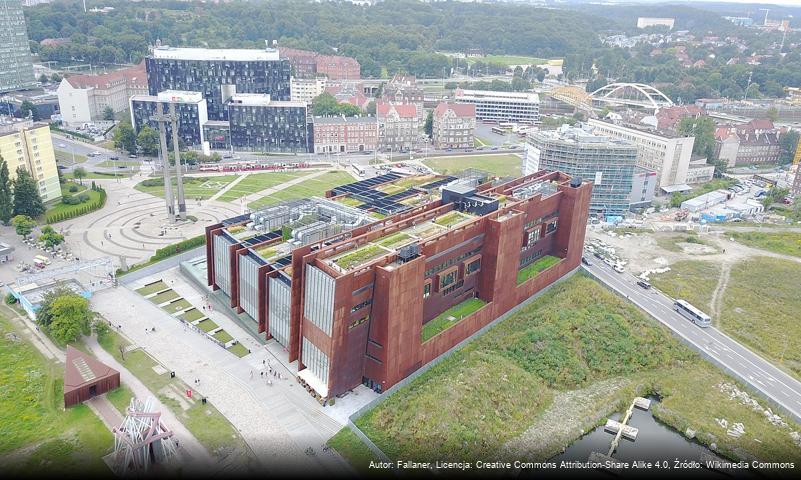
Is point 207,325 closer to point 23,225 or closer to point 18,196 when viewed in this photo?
point 23,225

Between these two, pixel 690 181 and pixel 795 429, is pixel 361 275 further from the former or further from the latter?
pixel 690 181

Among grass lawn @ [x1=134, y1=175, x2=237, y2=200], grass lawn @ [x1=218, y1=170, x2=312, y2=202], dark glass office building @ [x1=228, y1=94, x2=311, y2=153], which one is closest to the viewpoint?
grass lawn @ [x1=134, y1=175, x2=237, y2=200]

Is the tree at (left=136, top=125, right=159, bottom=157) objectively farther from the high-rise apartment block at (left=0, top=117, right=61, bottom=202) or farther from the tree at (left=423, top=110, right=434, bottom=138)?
the tree at (left=423, top=110, right=434, bottom=138)

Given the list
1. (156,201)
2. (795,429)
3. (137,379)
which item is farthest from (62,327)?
(795,429)

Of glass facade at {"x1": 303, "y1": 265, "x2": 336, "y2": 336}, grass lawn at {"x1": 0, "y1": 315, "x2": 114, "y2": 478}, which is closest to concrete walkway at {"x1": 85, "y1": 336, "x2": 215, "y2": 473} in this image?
grass lawn at {"x1": 0, "y1": 315, "x2": 114, "y2": 478}

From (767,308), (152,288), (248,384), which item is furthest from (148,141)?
(767,308)

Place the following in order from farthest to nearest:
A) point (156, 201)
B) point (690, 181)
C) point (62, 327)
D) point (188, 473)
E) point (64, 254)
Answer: point (690, 181), point (156, 201), point (64, 254), point (62, 327), point (188, 473)
